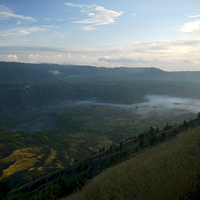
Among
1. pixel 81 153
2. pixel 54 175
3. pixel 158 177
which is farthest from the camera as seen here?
pixel 81 153

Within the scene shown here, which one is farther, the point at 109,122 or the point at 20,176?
the point at 109,122

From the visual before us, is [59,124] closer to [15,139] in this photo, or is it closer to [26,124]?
[26,124]

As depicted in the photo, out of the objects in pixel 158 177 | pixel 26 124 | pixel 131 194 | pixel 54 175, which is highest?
pixel 158 177

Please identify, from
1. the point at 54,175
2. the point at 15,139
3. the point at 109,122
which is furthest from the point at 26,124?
the point at 54,175

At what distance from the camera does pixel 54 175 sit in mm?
37312

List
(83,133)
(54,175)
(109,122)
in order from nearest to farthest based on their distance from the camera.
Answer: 1. (54,175)
2. (83,133)
3. (109,122)

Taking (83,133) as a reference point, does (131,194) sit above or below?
above

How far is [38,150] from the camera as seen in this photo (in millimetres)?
86375

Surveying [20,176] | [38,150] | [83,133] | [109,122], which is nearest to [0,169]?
[20,176]

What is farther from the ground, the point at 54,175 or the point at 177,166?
the point at 177,166

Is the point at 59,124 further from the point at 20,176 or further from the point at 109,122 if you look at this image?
the point at 20,176

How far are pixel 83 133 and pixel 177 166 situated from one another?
117 m

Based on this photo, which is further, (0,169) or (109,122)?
(109,122)

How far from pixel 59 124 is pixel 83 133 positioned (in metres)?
Result: 38.6
